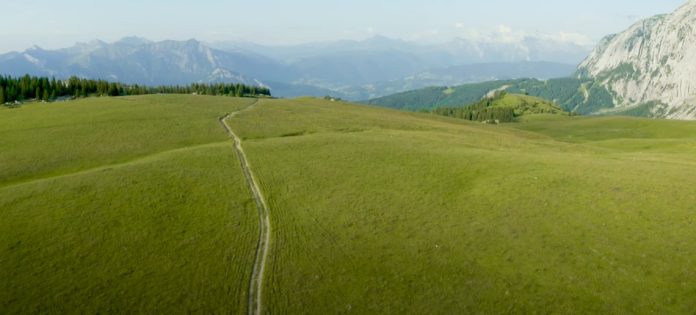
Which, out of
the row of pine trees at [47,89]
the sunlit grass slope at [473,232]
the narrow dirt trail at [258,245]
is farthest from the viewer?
the row of pine trees at [47,89]

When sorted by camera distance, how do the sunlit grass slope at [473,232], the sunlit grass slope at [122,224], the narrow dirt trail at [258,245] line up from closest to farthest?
the sunlit grass slope at [473,232], the narrow dirt trail at [258,245], the sunlit grass slope at [122,224]

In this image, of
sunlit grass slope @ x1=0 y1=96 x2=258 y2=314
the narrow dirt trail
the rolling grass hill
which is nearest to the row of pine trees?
sunlit grass slope @ x1=0 y1=96 x2=258 y2=314

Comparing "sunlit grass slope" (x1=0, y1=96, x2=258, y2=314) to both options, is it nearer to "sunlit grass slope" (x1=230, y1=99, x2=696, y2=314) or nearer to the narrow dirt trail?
the narrow dirt trail

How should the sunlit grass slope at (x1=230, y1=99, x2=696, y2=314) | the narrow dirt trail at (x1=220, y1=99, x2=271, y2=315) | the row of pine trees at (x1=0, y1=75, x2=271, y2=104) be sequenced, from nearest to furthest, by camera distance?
1. the sunlit grass slope at (x1=230, y1=99, x2=696, y2=314)
2. the narrow dirt trail at (x1=220, y1=99, x2=271, y2=315)
3. the row of pine trees at (x1=0, y1=75, x2=271, y2=104)

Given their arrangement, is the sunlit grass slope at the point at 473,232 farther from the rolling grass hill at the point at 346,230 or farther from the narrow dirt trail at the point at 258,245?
the narrow dirt trail at the point at 258,245

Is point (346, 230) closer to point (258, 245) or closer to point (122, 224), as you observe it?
point (258, 245)

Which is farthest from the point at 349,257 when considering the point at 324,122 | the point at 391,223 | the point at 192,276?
the point at 324,122

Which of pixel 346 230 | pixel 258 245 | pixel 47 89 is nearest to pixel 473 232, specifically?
pixel 346 230

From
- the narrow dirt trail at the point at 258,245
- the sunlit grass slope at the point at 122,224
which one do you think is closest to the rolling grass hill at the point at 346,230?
the sunlit grass slope at the point at 122,224
